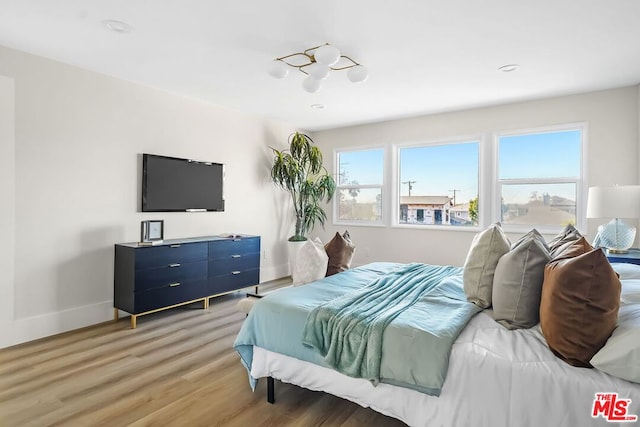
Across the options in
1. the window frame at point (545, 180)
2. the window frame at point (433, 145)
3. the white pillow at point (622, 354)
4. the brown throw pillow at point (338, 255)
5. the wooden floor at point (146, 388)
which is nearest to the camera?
the white pillow at point (622, 354)

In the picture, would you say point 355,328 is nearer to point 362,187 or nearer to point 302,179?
point 302,179

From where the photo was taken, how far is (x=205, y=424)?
191 cm

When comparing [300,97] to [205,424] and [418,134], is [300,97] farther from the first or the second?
[205,424]

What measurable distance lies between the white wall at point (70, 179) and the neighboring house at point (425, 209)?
118 inches

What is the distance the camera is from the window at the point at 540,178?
13.7 feet

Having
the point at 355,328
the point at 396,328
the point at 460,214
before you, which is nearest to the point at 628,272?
the point at 396,328

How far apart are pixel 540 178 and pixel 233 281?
398 centimetres

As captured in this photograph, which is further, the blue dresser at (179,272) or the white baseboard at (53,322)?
the blue dresser at (179,272)

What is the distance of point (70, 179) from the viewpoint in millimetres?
A: 3320

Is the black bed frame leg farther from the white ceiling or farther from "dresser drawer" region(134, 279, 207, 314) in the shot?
the white ceiling

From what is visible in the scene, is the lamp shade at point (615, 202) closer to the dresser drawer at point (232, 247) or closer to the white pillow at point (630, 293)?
the white pillow at point (630, 293)

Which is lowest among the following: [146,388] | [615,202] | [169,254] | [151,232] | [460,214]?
[146,388]

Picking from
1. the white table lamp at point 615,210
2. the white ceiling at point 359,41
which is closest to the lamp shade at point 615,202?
the white table lamp at point 615,210

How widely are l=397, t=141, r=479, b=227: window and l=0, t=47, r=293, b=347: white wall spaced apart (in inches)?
118
